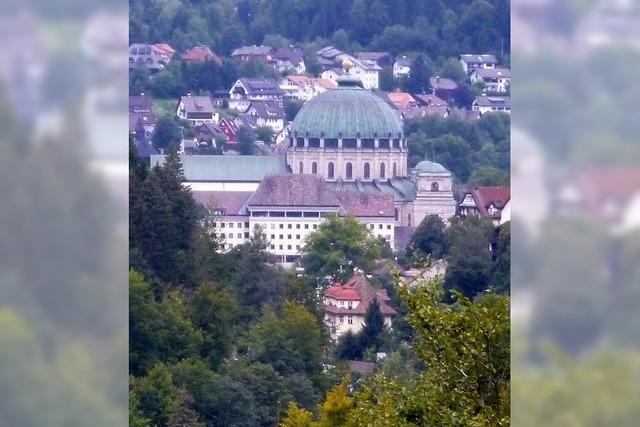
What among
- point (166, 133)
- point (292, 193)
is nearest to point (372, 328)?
point (166, 133)

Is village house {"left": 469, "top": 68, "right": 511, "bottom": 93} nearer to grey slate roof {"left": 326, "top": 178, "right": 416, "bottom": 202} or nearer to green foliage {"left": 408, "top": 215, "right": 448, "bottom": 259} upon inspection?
grey slate roof {"left": 326, "top": 178, "right": 416, "bottom": 202}

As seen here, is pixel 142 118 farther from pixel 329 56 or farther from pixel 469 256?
pixel 469 256

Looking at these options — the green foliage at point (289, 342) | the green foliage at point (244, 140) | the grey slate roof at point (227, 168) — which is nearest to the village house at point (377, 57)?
the grey slate roof at point (227, 168)

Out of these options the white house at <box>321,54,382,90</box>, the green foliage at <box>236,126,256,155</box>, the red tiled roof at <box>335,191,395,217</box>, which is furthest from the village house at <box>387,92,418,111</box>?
the green foliage at <box>236,126,256,155</box>
